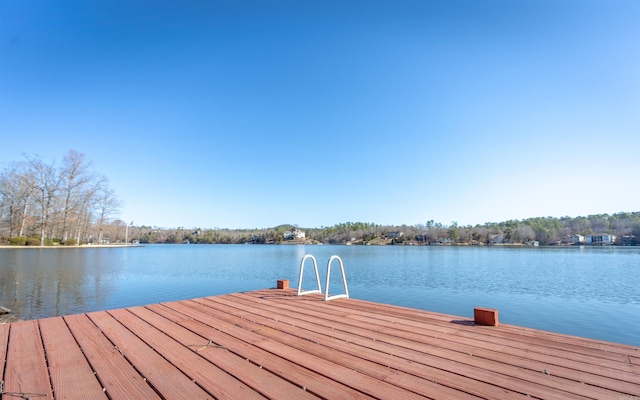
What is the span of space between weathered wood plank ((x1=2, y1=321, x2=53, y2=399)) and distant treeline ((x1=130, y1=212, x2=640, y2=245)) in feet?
262

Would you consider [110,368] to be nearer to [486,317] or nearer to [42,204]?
[486,317]

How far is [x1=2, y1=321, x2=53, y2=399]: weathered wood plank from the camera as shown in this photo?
5.90ft

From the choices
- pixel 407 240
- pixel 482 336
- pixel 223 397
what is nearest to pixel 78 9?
pixel 223 397

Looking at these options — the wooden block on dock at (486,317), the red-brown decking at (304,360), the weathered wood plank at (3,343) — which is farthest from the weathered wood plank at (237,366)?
the wooden block on dock at (486,317)

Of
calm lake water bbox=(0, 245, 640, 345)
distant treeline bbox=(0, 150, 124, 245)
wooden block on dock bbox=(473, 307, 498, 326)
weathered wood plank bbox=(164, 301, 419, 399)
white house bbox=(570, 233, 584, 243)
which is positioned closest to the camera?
weathered wood plank bbox=(164, 301, 419, 399)

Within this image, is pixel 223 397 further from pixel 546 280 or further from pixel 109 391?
pixel 546 280

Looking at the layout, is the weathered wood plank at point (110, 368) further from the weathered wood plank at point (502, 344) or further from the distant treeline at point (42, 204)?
the distant treeline at point (42, 204)

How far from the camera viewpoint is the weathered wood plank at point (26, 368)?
180cm

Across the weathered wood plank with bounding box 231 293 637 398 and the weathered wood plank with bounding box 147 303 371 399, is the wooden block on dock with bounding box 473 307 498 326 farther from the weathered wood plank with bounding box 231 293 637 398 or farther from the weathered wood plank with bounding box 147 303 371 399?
the weathered wood plank with bounding box 147 303 371 399

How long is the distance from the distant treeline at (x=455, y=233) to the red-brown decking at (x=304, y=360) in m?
77.9

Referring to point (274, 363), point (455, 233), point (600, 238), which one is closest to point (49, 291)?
point (274, 363)

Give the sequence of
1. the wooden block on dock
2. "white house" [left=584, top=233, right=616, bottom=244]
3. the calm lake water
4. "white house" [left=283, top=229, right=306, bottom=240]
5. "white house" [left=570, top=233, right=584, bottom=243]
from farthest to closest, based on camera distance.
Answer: "white house" [left=283, top=229, right=306, bottom=240]
"white house" [left=584, top=233, right=616, bottom=244]
"white house" [left=570, top=233, right=584, bottom=243]
the calm lake water
the wooden block on dock

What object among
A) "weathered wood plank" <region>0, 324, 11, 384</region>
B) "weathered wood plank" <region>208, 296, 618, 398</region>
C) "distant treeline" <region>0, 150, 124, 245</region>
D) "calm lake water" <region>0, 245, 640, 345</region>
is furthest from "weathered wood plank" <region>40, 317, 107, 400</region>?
"distant treeline" <region>0, 150, 124, 245</region>

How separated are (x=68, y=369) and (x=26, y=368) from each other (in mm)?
317
